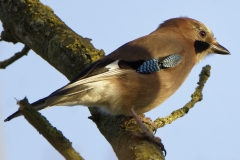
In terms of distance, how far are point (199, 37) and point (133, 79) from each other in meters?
1.86

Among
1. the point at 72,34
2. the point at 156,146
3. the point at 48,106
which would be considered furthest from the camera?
the point at 72,34

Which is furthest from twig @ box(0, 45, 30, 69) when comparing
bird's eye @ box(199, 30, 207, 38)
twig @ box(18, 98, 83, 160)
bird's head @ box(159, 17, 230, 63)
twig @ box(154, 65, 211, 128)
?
twig @ box(18, 98, 83, 160)

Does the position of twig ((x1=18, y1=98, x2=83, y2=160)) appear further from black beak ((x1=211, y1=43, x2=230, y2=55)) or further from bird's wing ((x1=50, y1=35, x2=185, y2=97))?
black beak ((x1=211, y1=43, x2=230, y2=55))

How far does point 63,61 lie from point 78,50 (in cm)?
23

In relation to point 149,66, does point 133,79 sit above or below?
below

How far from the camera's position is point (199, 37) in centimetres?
737

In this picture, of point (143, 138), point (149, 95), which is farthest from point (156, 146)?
point (149, 95)

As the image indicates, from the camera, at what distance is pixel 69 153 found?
3.12m

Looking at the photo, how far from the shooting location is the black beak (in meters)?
7.45

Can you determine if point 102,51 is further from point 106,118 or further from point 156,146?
point 156,146

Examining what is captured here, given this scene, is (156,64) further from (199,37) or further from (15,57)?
(15,57)

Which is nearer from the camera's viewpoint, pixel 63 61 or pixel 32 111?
pixel 32 111

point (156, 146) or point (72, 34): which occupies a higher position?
point (72, 34)

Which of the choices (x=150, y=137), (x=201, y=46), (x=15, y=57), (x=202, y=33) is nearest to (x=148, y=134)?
(x=150, y=137)
